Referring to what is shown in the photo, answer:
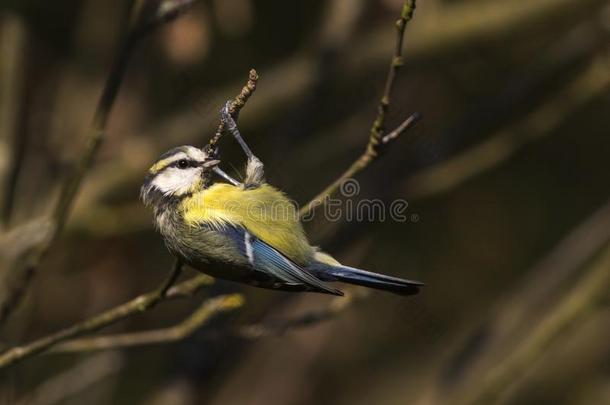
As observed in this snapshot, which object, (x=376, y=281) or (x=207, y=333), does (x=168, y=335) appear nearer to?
(x=207, y=333)

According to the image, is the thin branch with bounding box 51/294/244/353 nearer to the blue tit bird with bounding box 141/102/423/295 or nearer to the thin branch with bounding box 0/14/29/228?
the blue tit bird with bounding box 141/102/423/295

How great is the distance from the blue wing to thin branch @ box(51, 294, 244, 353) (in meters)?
0.17

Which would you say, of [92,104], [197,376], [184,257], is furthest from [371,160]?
[92,104]

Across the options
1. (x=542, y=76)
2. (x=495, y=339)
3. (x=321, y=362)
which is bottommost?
(x=495, y=339)

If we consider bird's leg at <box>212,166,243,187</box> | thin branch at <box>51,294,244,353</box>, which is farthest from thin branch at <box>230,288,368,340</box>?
bird's leg at <box>212,166,243,187</box>

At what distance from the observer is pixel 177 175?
8.63 ft

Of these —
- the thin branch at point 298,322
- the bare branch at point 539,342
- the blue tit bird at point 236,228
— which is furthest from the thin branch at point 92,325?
the bare branch at point 539,342

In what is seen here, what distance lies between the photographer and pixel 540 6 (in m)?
3.70

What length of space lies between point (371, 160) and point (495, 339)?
1665 mm

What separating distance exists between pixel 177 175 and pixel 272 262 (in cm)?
43

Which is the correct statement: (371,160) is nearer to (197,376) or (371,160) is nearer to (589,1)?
(197,376)

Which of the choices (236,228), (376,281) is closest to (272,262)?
(236,228)

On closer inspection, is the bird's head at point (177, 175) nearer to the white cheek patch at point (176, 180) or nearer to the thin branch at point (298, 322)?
the white cheek patch at point (176, 180)

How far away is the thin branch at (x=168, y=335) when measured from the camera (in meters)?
2.55
